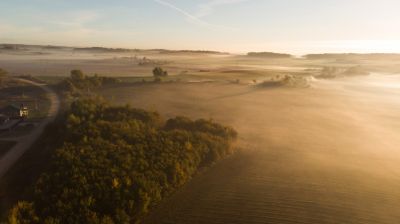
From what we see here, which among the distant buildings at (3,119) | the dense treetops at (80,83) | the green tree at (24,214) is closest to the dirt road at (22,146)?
the distant buildings at (3,119)

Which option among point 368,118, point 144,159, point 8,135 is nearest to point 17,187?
point 144,159

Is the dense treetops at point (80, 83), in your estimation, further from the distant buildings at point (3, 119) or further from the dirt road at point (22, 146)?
the distant buildings at point (3, 119)

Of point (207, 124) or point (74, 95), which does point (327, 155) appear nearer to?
point (207, 124)

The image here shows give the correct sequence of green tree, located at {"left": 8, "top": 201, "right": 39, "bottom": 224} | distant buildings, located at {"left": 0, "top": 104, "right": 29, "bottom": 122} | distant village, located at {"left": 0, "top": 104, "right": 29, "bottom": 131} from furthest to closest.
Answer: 1. distant buildings, located at {"left": 0, "top": 104, "right": 29, "bottom": 122}
2. distant village, located at {"left": 0, "top": 104, "right": 29, "bottom": 131}
3. green tree, located at {"left": 8, "top": 201, "right": 39, "bottom": 224}

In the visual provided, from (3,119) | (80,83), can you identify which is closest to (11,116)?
(3,119)

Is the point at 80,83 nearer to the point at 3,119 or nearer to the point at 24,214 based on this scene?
the point at 3,119

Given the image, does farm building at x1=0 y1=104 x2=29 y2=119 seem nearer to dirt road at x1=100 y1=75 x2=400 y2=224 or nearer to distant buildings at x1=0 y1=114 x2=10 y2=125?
distant buildings at x1=0 y1=114 x2=10 y2=125

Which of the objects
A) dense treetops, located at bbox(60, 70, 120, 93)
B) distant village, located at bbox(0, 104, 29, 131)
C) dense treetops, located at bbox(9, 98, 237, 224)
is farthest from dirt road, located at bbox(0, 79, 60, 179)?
dense treetops, located at bbox(60, 70, 120, 93)
